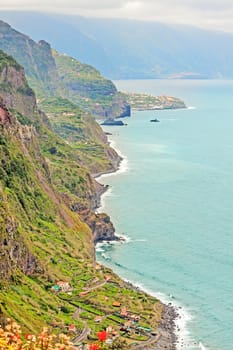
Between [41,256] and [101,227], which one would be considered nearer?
[41,256]

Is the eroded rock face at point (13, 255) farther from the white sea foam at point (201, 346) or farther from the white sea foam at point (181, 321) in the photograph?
the white sea foam at point (201, 346)

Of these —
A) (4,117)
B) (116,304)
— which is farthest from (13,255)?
(4,117)

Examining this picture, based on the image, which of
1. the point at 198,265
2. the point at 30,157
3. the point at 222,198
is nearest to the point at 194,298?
the point at 198,265

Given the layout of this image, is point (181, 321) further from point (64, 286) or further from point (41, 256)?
point (41, 256)

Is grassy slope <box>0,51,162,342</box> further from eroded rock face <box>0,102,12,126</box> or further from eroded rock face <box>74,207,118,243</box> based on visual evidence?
eroded rock face <box>74,207,118,243</box>

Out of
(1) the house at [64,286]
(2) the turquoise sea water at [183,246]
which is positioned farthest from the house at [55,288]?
(2) the turquoise sea water at [183,246]

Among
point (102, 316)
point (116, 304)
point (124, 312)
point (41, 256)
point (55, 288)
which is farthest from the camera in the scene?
point (41, 256)

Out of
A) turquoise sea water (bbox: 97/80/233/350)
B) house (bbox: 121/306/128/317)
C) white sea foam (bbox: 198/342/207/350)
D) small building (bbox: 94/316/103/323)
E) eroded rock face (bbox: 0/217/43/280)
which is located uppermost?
eroded rock face (bbox: 0/217/43/280)

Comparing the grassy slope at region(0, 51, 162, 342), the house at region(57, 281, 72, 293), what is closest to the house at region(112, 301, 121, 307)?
the grassy slope at region(0, 51, 162, 342)

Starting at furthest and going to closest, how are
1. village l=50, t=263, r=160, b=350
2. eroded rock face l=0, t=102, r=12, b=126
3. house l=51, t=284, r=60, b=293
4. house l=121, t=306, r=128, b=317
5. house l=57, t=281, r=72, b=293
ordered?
eroded rock face l=0, t=102, r=12, b=126 → house l=57, t=281, r=72, b=293 → house l=51, t=284, r=60, b=293 → house l=121, t=306, r=128, b=317 → village l=50, t=263, r=160, b=350
